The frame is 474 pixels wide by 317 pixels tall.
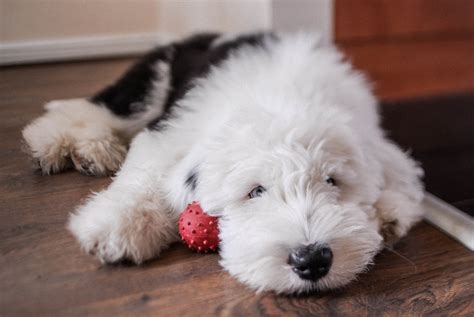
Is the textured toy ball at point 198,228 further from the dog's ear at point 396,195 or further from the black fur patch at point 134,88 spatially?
the black fur patch at point 134,88

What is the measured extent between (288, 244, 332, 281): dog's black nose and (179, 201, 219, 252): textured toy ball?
34cm

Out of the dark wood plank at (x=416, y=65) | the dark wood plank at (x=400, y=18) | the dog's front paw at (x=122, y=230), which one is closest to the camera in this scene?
the dog's front paw at (x=122, y=230)

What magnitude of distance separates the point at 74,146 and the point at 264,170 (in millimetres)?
1035

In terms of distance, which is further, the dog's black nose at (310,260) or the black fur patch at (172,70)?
the black fur patch at (172,70)

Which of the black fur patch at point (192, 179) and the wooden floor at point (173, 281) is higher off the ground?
the black fur patch at point (192, 179)

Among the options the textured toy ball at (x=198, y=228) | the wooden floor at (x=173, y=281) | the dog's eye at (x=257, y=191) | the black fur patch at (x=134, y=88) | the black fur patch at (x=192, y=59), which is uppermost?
the black fur patch at (x=192, y=59)

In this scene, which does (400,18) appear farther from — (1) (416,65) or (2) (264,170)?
(2) (264,170)

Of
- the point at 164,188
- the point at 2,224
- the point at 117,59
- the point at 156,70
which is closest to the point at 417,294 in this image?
the point at 164,188

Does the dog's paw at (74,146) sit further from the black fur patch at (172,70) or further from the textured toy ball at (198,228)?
the textured toy ball at (198,228)

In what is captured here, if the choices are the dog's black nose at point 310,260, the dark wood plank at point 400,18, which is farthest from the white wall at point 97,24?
the dog's black nose at point 310,260

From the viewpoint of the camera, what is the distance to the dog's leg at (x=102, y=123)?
2232 millimetres

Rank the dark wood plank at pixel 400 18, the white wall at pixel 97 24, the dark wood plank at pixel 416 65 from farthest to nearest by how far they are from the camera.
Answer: the white wall at pixel 97 24 < the dark wood plank at pixel 416 65 < the dark wood plank at pixel 400 18

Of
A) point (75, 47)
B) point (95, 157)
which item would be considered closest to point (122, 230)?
point (95, 157)

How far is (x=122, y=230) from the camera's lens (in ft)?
5.12
